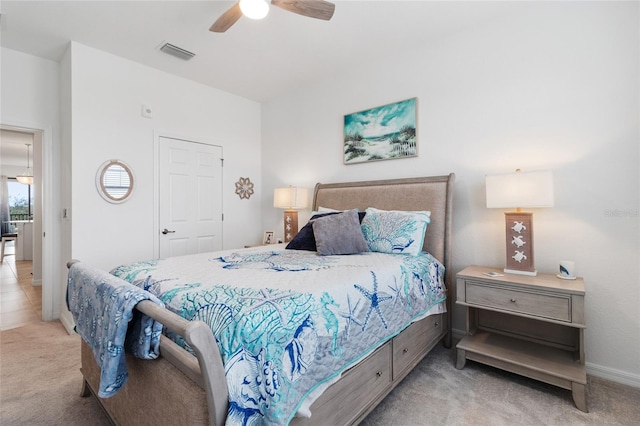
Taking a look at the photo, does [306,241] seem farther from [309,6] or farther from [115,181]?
[115,181]

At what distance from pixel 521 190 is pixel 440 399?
147cm

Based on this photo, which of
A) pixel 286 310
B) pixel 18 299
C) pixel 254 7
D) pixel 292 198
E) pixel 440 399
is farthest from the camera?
pixel 18 299

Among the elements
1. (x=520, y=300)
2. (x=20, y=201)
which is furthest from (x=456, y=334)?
(x=20, y=201)

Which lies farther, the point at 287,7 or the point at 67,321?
the point at 67,321

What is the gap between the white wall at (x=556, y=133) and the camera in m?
2.01

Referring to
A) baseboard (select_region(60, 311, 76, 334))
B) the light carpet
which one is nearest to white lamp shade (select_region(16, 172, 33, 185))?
baseboard (select_region(60, 311, 76, 334))

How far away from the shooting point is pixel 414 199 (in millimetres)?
2797

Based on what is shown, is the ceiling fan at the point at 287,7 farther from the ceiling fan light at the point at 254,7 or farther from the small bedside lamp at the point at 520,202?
the small bedside lamp at the point at 520,202

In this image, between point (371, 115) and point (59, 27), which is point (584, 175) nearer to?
point (371, 115)

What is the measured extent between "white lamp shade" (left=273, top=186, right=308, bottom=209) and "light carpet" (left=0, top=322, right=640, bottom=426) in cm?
216

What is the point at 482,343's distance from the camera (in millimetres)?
2193

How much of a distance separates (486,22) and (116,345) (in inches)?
134

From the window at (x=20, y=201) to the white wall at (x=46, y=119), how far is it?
29.6 feet

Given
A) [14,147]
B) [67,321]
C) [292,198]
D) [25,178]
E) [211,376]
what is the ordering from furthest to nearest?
[25,178] → [14,147] → [292,198] → [67,321] → [211,376]
